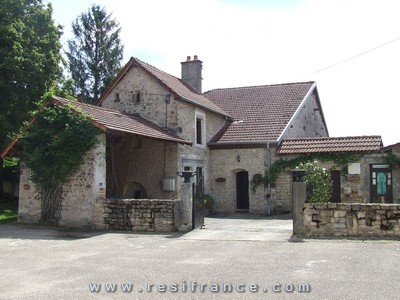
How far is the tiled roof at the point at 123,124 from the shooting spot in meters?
14.5

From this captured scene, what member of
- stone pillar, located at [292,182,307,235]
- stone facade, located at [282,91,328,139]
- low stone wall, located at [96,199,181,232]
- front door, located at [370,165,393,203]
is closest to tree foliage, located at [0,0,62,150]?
low stone wall, located at [96,199,181,232]

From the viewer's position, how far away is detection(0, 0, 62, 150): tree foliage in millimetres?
20125

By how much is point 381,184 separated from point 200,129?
8577mm

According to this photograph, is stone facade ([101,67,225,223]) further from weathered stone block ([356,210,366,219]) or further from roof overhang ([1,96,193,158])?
weathered stone block ([356,210,366,219])

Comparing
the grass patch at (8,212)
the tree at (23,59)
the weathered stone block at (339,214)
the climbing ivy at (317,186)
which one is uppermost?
the tree at (23,59)

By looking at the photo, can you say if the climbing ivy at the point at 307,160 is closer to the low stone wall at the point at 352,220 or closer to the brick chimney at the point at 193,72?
the brick chimney at the point at 193,72

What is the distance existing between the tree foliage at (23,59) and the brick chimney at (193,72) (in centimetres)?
702

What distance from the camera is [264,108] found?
78.2 ft

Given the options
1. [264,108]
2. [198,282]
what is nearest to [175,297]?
[198,282]

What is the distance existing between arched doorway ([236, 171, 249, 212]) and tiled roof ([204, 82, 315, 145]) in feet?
5.94

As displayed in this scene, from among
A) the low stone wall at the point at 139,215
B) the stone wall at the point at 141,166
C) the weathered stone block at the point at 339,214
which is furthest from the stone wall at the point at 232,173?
the weathered stone block at the point at 339,214

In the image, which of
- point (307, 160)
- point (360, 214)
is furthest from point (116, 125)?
point (307, 160)

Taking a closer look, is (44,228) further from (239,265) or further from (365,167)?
(365,167)

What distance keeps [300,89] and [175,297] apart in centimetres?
2084
